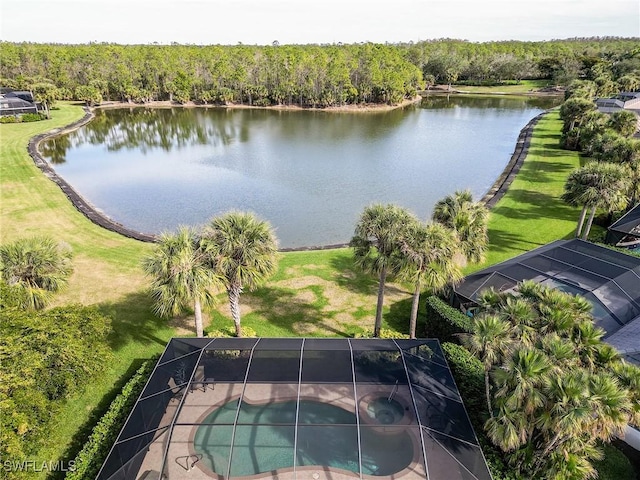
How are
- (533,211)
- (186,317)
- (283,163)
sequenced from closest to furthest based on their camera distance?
(186,317) < (533,211) < (283,163)

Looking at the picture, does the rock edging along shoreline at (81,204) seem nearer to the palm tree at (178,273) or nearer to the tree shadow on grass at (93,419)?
the tree shadow on grass at (93,419)

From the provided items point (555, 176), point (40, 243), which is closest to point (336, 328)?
point (40, 243)

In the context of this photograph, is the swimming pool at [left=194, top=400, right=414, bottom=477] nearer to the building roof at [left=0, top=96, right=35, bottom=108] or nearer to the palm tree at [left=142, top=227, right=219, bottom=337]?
the palm tree at [left=142, top=227, right=219, bottom=337]

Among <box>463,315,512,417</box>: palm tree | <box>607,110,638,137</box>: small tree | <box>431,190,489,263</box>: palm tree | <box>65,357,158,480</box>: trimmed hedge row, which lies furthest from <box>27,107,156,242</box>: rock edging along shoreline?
<box>607,110,638,137</box>: small tree

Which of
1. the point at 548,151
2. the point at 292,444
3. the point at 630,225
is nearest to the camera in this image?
the point at 292,444

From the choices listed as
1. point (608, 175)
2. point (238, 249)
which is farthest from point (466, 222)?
point (608, 175)

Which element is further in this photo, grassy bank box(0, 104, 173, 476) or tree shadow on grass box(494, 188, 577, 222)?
tree shadow on grass box(494, 188, 577, 222)

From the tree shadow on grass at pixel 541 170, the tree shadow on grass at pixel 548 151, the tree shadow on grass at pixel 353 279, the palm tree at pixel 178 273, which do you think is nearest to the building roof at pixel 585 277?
the tree shadow on grass at pixel 353 279

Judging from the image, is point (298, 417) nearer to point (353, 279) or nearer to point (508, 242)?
point (353, 279)
